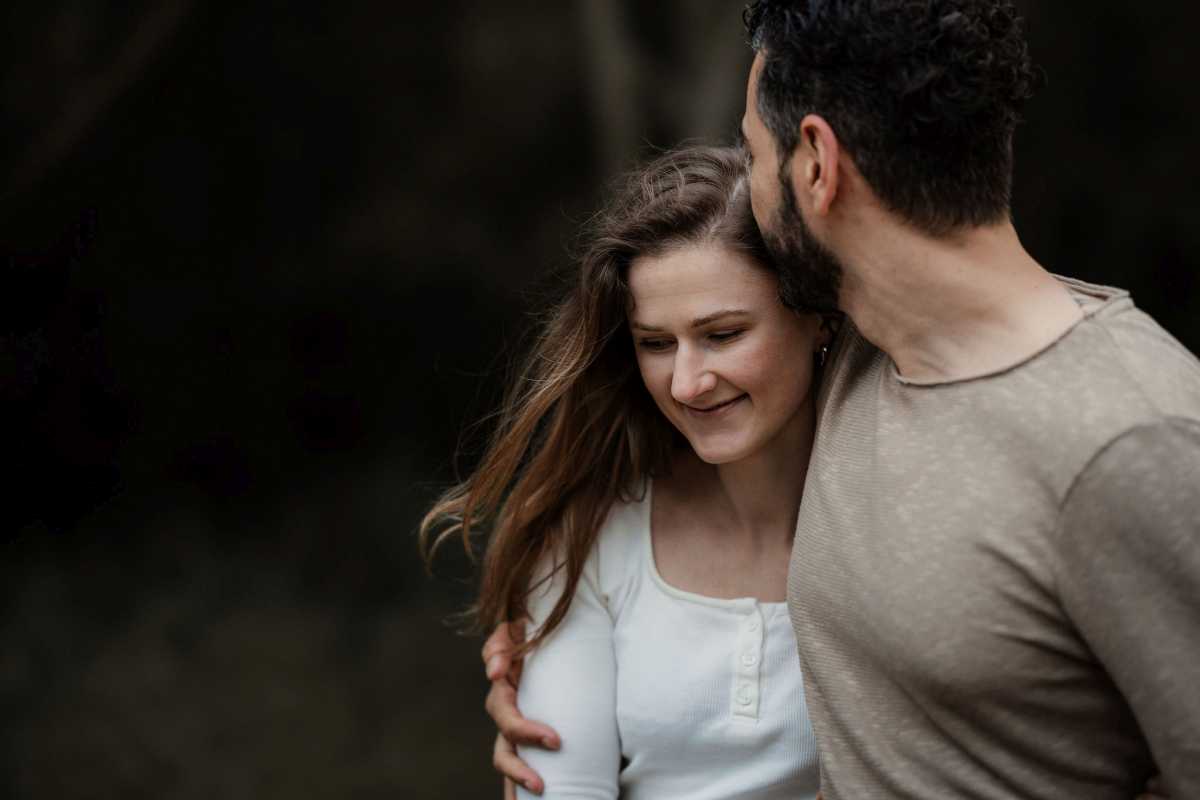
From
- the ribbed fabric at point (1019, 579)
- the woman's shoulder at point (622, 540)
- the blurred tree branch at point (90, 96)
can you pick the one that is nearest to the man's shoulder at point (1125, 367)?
the ribbed fabric at point (1019, 579)

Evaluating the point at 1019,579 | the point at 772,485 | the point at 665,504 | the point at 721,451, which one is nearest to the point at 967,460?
the point at 1019,579

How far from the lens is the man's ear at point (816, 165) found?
1.51 m

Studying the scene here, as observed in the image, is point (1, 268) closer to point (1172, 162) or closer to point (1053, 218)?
point (1053, 218)

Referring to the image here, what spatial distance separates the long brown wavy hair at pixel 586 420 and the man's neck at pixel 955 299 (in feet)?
1.23

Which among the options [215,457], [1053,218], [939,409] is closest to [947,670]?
[939,409]

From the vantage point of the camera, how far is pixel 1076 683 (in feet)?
4.71

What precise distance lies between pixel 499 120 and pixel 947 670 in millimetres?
2833

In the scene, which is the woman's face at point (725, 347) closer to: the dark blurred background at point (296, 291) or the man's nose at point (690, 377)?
the man's nose at point (690, 377)

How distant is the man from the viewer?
1.32 meters

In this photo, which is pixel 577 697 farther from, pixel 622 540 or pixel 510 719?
pixel 622 540

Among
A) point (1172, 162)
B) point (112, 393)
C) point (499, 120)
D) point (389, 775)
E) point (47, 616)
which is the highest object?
point (499, 120)

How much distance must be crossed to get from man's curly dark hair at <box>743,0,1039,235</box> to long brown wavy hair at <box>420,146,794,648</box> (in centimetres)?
38

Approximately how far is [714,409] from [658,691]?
395mm

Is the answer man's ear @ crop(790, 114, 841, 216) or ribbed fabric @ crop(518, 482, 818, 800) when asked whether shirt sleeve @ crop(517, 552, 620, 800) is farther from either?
man's ear @ crop(790, 114, 841, 216)
